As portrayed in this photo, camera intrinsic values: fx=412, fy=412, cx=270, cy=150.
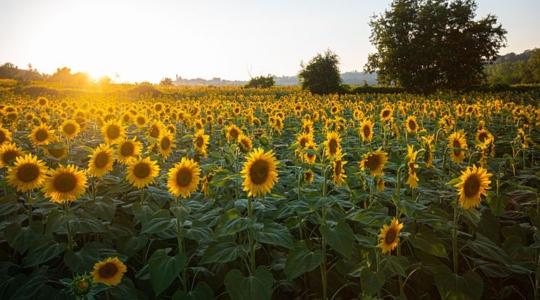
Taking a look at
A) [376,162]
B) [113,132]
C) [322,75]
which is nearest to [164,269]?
[376,162]

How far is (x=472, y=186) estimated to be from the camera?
279 centimetres

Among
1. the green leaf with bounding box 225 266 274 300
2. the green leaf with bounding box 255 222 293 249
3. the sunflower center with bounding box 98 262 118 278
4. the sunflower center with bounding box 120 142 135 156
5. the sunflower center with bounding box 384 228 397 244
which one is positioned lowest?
the green leaf with bounding box 225 266 274 300

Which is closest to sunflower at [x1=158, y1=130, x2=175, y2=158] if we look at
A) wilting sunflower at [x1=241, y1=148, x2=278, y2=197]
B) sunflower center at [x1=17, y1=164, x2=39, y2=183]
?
sunflower center at [x1=17, y1=164, x2=39, y2=183]

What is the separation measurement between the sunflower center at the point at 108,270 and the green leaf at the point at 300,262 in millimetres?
1121

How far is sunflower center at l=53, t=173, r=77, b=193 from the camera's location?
3125 millimetres

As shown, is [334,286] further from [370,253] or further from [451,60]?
[451,60]

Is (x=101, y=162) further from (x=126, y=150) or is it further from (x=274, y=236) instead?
(x=274, y=236)

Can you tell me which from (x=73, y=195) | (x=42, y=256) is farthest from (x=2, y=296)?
(x=73, y=195)

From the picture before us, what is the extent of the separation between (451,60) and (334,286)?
32058 mm

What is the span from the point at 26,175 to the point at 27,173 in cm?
2

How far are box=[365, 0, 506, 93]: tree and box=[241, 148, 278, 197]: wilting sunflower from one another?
3179cm

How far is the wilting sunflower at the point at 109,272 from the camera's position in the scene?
265 cm

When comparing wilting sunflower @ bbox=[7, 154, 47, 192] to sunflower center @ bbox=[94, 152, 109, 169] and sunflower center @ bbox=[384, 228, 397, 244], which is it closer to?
sunflower center @ bbox=[94, 152, 109, 169]

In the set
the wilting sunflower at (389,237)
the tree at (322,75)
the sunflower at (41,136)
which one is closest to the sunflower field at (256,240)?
the wilting sunflower at (389,237)
